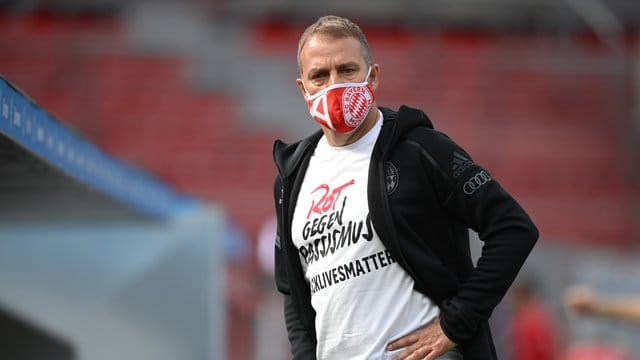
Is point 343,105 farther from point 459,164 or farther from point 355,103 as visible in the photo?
point 459,164

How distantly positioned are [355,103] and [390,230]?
1.07ft

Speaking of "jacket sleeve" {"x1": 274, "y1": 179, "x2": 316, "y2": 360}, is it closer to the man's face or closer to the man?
the man

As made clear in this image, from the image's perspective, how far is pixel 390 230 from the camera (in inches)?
106

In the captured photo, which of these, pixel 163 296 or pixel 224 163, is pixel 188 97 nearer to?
pixel 224 163

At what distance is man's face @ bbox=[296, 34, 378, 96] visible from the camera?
9.18 feet

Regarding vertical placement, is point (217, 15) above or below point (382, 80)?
above

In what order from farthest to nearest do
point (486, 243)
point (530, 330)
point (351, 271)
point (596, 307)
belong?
1. point (530, 330)
2. point (596, 307)
3. point (351, 271)
4. point (486, 243)

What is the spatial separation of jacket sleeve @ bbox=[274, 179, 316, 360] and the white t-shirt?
8cm

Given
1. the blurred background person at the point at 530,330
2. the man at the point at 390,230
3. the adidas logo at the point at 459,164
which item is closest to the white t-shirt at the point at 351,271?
the man at the point at 390,230

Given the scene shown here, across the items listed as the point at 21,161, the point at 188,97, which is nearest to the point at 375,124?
the point at 21,161

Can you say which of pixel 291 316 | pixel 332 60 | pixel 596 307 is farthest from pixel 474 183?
pixel 596 307

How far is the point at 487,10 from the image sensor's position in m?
20.9

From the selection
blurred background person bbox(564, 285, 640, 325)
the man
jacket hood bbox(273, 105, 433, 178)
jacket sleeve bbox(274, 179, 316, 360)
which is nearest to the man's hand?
the man

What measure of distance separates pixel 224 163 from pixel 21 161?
15138 millimetres
